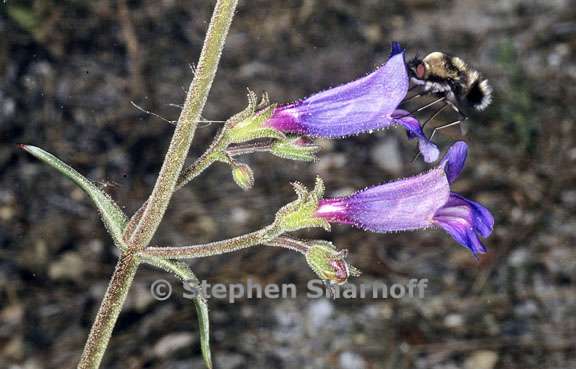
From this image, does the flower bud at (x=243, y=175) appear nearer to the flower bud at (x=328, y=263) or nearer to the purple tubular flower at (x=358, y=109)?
the purple tubular flower at (x=358, y=109)

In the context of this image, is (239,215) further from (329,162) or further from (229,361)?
(229,361)

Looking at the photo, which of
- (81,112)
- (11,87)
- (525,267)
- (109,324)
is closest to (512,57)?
(525,267)

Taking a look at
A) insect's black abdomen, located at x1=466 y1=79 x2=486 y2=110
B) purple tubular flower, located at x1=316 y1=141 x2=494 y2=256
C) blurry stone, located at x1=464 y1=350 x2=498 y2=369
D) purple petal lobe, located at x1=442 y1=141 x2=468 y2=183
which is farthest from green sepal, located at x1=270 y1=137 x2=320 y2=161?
blurry stone, located at x1=464 y1=350 x2=498 y2=369

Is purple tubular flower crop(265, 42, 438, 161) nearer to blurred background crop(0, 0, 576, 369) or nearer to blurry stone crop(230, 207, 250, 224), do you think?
blurred background crop(0, 0, 576, 369)

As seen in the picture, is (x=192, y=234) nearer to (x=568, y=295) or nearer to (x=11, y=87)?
(x=11, y=87)

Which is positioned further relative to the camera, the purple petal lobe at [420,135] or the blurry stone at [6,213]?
the blurry stone at [6,213]

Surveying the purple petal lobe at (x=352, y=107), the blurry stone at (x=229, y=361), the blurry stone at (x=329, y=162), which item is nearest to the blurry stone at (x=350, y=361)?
the blurry stone at (x=229, y=361)

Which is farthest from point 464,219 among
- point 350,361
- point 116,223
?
point 350,361
